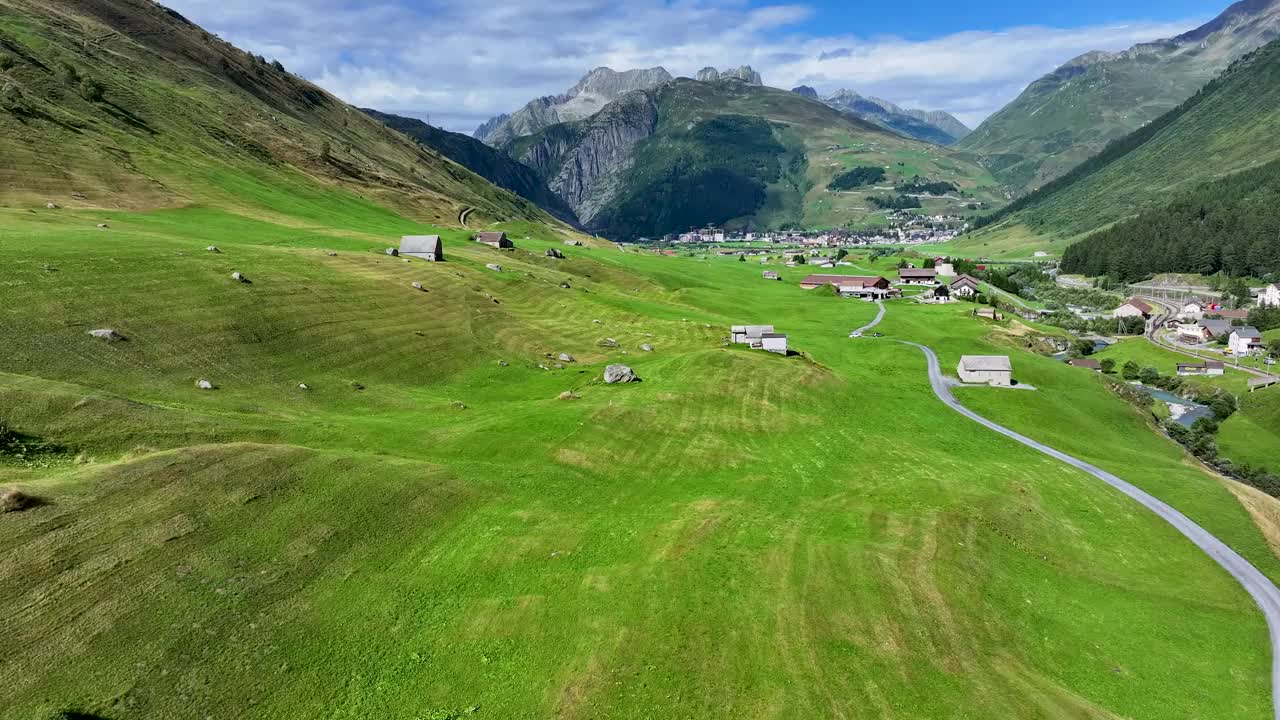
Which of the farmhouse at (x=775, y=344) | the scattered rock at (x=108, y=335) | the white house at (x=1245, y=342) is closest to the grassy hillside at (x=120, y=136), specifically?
the scattered rock at (x=108, y=335)

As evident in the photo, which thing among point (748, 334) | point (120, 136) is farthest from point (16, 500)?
point (120, 136)

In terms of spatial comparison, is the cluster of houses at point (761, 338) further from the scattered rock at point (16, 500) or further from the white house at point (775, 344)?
the scattered rock at point (16, 500)

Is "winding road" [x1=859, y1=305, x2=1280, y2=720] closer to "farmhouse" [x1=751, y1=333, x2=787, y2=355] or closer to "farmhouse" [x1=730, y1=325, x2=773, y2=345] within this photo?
"farmhouse" [x1=751, y1=333, x2=787, y2=355]

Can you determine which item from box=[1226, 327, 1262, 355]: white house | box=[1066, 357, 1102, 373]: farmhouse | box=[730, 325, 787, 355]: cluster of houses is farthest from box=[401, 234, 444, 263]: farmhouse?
box=[1226, 327, 1262, 355]: white house

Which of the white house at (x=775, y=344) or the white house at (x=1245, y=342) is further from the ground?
the white house at (x=1245, y=342)

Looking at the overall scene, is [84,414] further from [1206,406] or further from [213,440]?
[1206,406]

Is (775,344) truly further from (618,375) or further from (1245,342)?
(1245,342)
